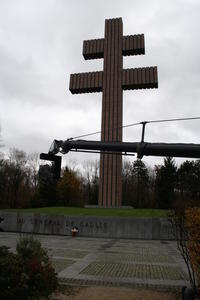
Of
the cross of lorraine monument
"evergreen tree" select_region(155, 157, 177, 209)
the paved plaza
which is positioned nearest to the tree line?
"evergreen tree" select_region(155, 157, 177, 209)

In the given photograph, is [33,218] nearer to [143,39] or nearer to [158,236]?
[158,236]

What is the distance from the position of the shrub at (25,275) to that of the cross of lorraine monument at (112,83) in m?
24.0

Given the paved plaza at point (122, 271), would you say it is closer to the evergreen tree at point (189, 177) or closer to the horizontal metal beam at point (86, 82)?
the horizontal metal beam at point (86, 82)

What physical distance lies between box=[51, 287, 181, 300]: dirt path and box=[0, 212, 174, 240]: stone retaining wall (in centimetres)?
2074

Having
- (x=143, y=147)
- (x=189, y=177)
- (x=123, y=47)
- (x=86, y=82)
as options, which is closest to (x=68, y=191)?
(x=189, y=177)

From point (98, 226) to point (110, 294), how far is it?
22.3 m

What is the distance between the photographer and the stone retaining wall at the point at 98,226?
29906mm

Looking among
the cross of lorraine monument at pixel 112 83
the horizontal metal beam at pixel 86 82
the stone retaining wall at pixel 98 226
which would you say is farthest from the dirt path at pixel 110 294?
the horizontal metal beam at pixel 86 82

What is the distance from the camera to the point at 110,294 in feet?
28.4

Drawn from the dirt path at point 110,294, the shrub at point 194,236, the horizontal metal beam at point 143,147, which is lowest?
the dirt path at point 110,294

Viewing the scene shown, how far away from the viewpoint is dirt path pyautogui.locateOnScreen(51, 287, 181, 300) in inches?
328

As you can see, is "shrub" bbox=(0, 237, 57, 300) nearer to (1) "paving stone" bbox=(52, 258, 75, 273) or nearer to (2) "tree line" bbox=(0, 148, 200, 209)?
(1) "paving stone" bbox=(52, 258, 75, 273)

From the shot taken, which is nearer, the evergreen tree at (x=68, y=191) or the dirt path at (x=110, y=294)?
the dirt path at (x=110, y=294)

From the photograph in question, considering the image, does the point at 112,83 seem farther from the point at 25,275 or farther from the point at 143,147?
the point at 25,275
